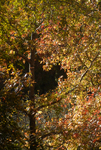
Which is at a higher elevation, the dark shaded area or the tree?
Result: the dark shaded area

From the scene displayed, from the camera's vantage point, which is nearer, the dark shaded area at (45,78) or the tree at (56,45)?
the tree at (56,45)

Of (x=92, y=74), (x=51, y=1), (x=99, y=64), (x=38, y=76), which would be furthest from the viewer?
(x=38, y=76)

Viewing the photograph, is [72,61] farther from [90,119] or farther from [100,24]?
[90,119]

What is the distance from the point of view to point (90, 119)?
5.53 m

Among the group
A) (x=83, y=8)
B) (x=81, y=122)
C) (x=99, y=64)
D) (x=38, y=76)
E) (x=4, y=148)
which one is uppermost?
(x=38, y=76)

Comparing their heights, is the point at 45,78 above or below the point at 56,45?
above

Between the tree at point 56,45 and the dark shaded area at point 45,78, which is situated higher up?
the dark shaded area at point 45,78

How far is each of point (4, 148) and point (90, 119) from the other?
3257 millimetres

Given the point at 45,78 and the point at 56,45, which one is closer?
the point at 56,45

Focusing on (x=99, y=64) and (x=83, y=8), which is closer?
(x=83, y=8)

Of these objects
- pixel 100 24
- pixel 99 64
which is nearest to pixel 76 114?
pixel 99 64

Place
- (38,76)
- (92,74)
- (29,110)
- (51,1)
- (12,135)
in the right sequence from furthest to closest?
(38,76), (92,74), (29,110), (51,1), (12,135)

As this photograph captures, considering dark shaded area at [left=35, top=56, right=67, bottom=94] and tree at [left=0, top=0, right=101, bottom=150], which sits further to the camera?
dark shaded area at [left=35, top=56, right=67, bottom=94]

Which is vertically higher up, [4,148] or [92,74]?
[92,74]
